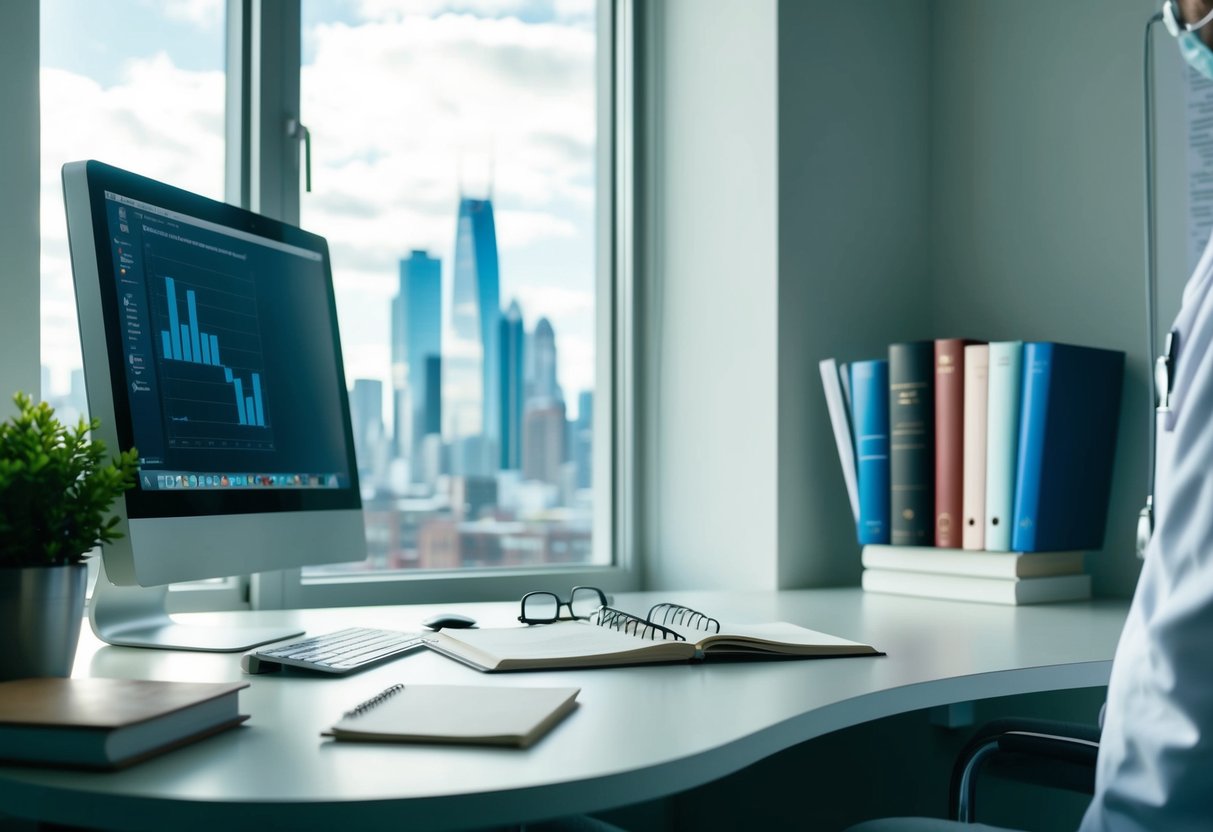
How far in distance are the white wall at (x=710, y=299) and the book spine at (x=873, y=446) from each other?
15 centimetres

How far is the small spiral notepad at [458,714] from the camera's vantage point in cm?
74

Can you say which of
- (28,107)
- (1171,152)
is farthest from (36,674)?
(1171,152)

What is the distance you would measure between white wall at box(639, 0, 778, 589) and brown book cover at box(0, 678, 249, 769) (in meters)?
1.23

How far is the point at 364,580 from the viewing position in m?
1.75

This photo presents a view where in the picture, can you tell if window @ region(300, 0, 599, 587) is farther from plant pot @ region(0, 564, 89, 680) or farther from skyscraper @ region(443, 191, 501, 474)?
plant pot @ region(0, 564, 89, 680)

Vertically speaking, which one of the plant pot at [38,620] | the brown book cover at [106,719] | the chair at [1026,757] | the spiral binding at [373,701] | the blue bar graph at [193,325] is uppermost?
the blue bar graph at [193,325]

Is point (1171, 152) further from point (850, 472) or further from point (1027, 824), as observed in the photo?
point (1027, 824)

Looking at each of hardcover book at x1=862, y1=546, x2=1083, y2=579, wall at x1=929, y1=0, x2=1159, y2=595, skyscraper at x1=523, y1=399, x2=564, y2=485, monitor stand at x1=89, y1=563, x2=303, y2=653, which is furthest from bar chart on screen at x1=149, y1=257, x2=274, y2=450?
wall at x1=929, y1=0, x2=1159, y2=595

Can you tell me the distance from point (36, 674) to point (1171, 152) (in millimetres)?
1712

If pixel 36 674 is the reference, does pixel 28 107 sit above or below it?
above

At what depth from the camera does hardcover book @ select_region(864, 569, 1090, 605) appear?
5.32ft

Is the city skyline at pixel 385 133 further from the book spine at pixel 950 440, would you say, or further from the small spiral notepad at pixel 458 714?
the small spiral notepad at pixel 458 714

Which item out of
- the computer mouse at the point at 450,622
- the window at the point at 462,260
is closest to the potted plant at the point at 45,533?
the computer mouse at the point at 450,622

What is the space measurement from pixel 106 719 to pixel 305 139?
1.19m
